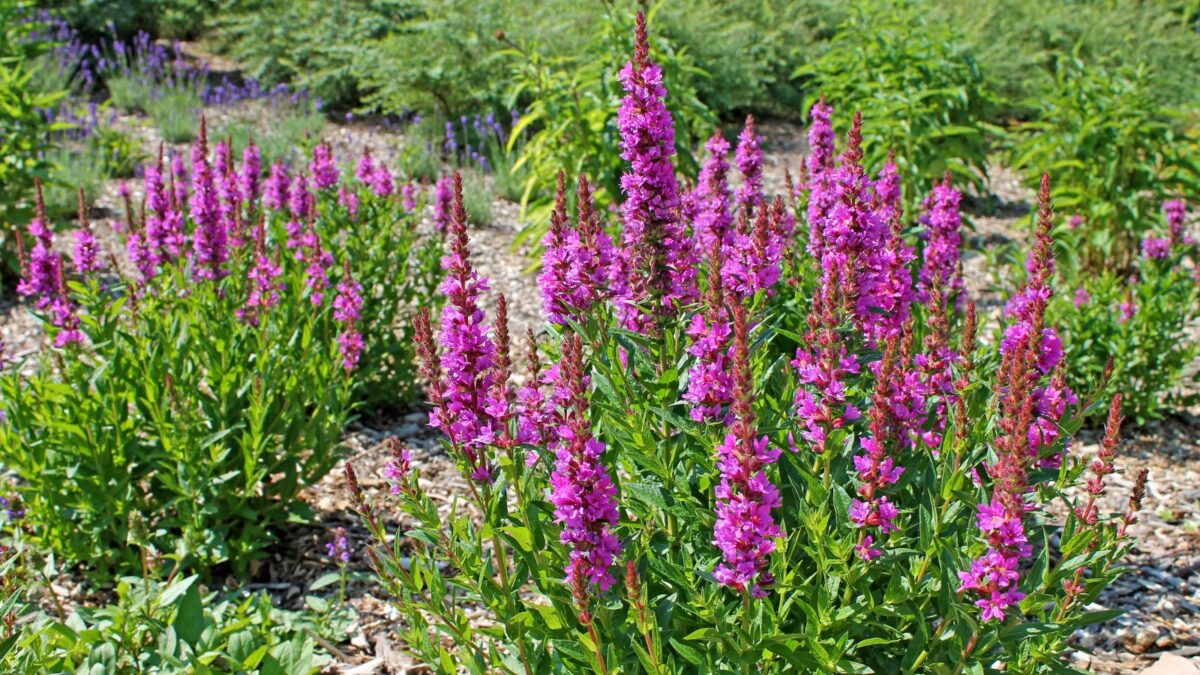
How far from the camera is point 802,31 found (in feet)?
43.5

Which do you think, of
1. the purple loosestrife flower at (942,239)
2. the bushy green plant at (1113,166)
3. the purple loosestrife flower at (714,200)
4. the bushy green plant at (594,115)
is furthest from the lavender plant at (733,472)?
the bushy green plant at (1113,166)

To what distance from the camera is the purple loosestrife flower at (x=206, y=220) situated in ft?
14.3

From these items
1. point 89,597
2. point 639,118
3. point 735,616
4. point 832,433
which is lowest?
point 89,597

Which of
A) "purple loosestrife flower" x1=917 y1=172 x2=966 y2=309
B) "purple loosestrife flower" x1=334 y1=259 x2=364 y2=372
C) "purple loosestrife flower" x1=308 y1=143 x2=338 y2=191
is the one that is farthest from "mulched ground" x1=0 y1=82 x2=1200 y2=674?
"purple loosestrife flower" x1=308 y1=143 x2=338 y2=191

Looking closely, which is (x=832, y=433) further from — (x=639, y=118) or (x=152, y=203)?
(x=152, y=203)

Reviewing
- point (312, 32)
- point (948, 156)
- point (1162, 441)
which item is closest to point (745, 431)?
point (1162, 441)

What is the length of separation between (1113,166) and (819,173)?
430cm

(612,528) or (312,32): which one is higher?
(312,32)

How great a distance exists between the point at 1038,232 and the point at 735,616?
124cm

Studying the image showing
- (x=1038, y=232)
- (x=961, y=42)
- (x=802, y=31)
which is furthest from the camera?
(x=802, y=31)

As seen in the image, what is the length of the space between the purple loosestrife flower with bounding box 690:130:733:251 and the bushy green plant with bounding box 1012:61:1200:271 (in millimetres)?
3970

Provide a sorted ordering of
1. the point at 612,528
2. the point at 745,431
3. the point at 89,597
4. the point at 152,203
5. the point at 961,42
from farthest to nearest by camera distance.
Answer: the point at 961,42
the point at 152,203
the point at 89,597
the point at 612,528
the point at 745,431

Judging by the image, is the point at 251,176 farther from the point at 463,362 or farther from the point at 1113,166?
the point at 1113,166

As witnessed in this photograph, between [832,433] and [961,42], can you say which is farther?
[961,42]
